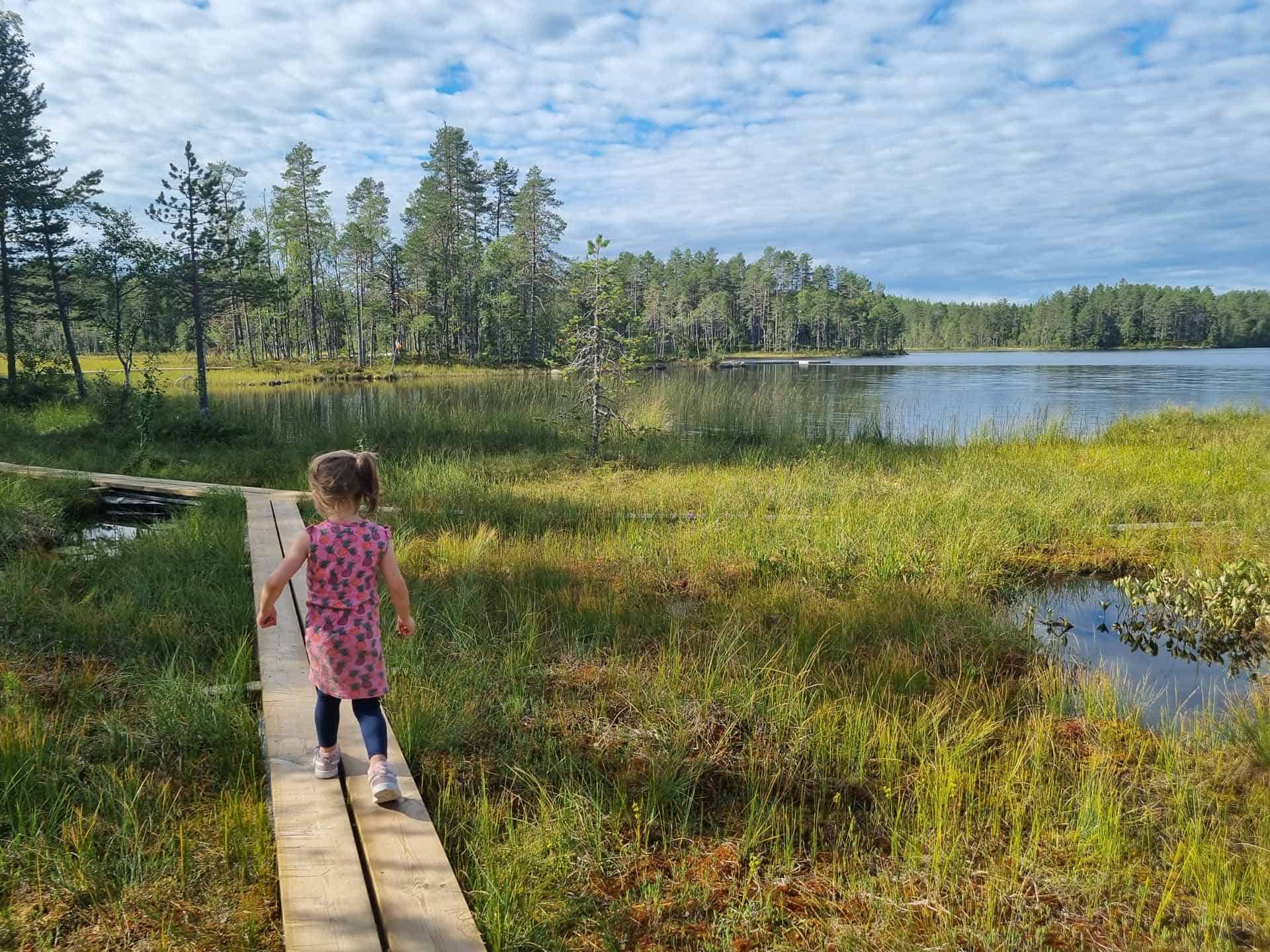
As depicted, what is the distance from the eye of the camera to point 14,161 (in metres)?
16.4

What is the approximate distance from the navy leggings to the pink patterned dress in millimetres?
38

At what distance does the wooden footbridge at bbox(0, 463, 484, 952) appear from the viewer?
1897 millimetres

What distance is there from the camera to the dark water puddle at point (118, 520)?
19.3 feet

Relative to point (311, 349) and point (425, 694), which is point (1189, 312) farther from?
point (425, 694)

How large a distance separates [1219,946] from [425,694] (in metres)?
2.81

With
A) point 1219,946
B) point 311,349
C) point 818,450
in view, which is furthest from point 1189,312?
point 1219,946

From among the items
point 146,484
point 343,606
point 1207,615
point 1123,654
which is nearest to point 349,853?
point 343,606

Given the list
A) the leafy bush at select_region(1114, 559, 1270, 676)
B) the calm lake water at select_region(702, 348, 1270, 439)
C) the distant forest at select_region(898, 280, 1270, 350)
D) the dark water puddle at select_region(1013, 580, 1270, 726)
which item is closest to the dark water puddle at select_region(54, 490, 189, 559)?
the dark water puddle at select_region(1013, 580, 1270, 726)

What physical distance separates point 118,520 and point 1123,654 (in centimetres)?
905

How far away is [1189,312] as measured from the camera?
110312 mm

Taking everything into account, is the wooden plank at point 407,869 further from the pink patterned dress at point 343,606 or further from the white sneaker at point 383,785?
the pink patterned dress at point 343,606

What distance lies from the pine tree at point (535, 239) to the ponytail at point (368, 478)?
153 ft

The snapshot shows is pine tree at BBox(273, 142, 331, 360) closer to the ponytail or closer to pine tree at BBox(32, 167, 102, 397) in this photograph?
pine tree at BBox(32, 167, 102, 397)

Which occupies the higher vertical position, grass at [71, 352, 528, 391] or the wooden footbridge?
grass at [71, 352, 528, 391]
